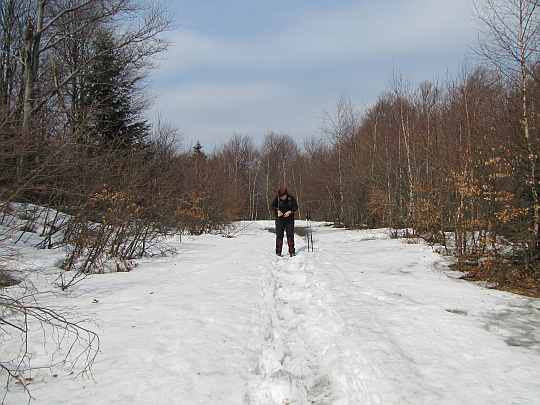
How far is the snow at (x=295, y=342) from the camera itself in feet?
8.80

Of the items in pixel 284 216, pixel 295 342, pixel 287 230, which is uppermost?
pixel 284 216

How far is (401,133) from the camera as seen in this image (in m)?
15.6

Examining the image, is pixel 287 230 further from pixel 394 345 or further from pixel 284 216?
pixel 394 345

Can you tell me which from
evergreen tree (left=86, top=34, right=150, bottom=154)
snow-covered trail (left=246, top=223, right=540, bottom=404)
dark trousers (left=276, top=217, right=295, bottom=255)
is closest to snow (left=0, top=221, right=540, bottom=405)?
snow-covered trail (left=246, top=223, right=540, bottom=404)

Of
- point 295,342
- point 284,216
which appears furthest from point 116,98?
point 295,342

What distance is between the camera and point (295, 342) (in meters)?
3.78

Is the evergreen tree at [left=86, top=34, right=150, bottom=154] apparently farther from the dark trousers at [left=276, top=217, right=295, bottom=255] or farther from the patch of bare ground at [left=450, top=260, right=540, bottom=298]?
the patch of bare ground at [left=450, top=260, right=540, bottom=298]

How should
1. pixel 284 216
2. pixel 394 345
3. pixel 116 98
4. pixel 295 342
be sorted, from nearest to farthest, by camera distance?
pixel 394 345, pixel 295 342, pixel 284 216, pixel 116 98

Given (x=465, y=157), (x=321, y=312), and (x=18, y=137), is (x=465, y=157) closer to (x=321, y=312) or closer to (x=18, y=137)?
(x=321, y=312)

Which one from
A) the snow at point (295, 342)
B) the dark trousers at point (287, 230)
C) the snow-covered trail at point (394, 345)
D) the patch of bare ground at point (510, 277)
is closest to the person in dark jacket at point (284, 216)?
the dark trousers at point (287, 230)

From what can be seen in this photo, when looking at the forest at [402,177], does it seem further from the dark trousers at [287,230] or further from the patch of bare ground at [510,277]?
the dark trousers at [287,230]

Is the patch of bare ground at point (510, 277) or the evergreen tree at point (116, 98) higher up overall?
the evergreen tree at point (116, 98)

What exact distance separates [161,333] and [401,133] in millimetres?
14797

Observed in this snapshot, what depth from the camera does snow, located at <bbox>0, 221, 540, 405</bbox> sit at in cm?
268
